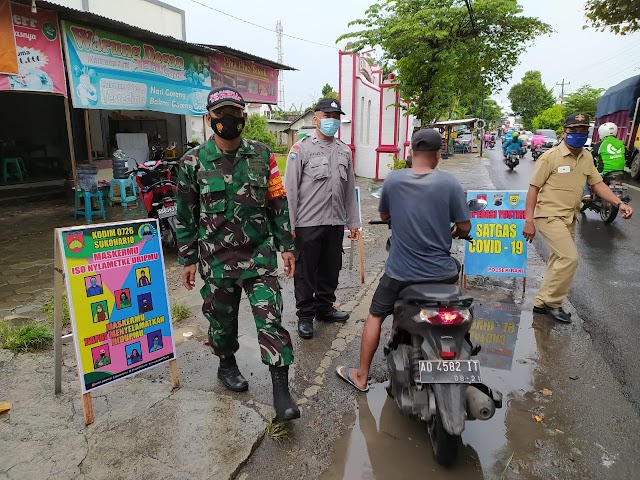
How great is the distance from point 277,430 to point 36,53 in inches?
258

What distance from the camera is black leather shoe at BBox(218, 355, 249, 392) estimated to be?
10.1ft

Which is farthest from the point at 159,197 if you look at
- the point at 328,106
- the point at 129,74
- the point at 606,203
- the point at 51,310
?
the point at 606,203

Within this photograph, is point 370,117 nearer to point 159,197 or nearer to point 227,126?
point 159,197

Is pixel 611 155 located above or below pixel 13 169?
above

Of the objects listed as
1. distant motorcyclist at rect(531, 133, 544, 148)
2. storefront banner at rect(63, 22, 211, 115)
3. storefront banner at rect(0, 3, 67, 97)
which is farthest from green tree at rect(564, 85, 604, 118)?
storefront banner at rect(0, 3, 67, 97)

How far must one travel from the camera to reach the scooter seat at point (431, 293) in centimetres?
243

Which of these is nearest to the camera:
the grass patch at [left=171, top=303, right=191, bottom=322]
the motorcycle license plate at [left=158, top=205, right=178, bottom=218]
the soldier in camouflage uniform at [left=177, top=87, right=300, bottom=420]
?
the soldier in camouflage uniform at [left=177, top=87, right=300, bottom=420]

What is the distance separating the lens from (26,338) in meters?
3.67

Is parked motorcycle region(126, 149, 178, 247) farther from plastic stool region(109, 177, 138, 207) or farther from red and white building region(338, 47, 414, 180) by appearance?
red and white building region(338, 47, 414, 180)

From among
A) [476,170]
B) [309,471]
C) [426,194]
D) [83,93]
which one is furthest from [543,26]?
[309,471]

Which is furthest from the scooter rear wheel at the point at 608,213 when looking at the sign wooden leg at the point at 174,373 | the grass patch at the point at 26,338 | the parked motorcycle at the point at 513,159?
the parked motorcycle at the point at 513,159

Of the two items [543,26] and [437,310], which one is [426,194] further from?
[543,26]

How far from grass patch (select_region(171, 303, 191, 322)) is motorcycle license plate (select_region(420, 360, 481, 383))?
277cm

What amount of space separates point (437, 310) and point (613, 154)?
8305 millimetres
